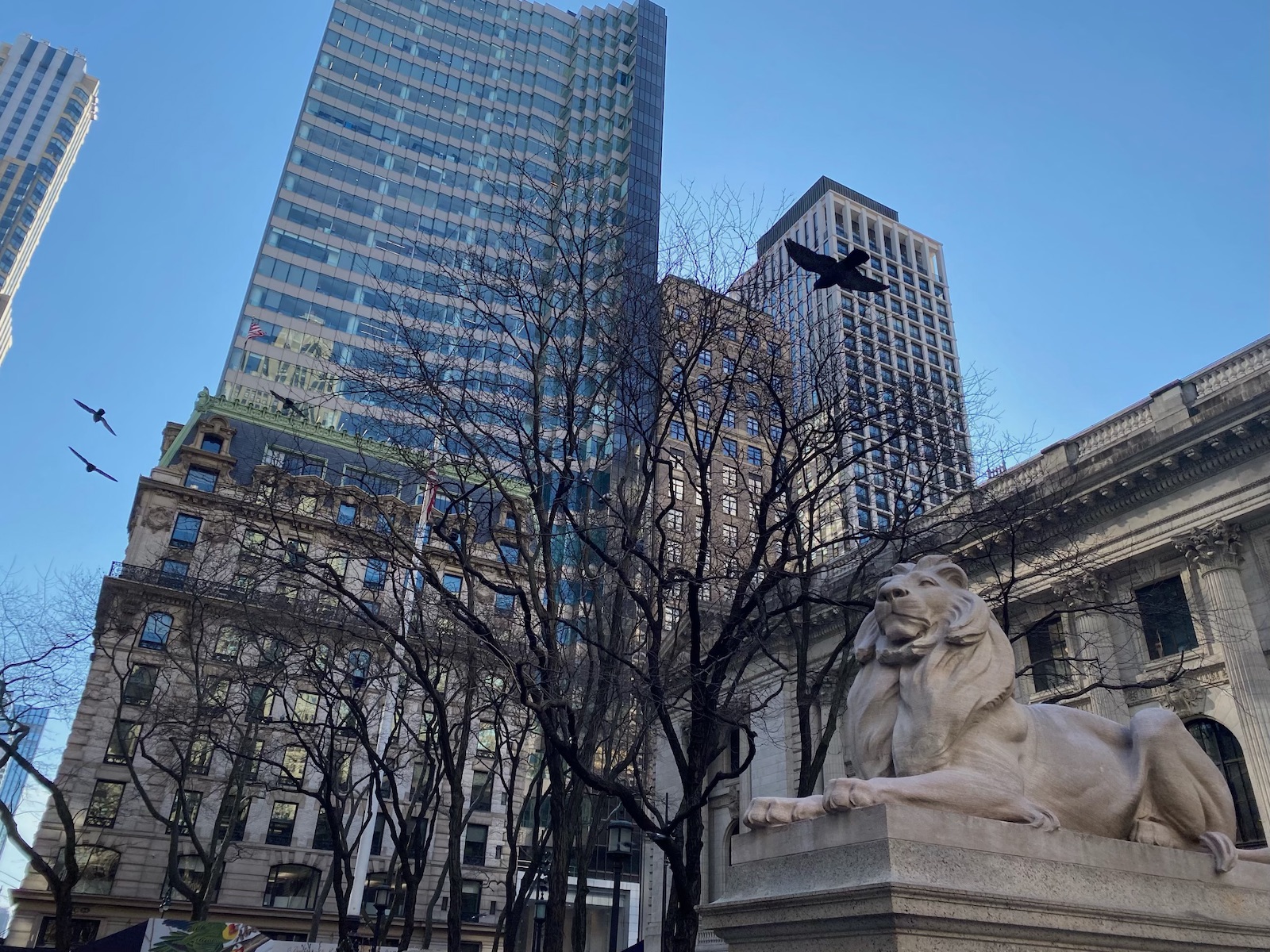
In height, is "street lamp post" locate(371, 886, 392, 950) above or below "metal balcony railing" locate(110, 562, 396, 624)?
below

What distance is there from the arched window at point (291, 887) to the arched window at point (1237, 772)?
38.4m

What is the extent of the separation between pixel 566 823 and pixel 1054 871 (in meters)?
11.1

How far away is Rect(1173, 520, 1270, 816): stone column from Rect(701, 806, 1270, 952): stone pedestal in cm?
1907

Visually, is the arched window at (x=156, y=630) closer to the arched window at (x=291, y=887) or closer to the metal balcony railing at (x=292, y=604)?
the arched window at (x=291, y=887)

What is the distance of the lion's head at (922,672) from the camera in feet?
16.2

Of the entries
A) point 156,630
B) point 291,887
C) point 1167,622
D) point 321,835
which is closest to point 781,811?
point 1167,622

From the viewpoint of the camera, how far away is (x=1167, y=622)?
23953 mm

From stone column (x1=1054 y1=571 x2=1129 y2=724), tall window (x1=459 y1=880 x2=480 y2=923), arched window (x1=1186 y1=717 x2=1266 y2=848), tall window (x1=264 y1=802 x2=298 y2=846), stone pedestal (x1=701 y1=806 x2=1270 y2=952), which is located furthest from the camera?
tall window (x1=459 y1=880 x2=480 y2=923)

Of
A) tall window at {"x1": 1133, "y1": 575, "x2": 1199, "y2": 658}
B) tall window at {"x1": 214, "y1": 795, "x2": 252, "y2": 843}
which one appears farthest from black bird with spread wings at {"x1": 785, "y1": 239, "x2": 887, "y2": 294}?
tall window at {"x1": 214, "y1": 795, "x2": 252, "y2": 843}

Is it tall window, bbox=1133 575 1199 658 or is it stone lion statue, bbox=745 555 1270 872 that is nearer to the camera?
stone lion statue, bbox=745 555 1270 872

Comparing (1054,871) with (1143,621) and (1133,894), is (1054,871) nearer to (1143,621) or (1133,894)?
(1133,894)

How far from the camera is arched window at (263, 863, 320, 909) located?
43.5 meters

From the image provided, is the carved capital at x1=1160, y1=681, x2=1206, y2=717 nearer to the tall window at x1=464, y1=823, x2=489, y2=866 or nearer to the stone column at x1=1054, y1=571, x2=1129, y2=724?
the stone column at x1=1054, y1=571, x2=1129, y2=724

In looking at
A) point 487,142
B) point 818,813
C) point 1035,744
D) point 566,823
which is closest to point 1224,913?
point 1035,744
